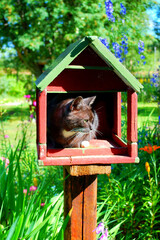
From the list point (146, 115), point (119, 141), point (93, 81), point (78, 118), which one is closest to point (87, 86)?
point (93, 81)

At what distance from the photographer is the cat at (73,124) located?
168 centimetres

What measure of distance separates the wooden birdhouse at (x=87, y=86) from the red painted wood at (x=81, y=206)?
26 centimetres

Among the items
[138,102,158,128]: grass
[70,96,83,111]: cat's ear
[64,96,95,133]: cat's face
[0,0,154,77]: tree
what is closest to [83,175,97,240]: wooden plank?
[64,96,95,133]: cat's face

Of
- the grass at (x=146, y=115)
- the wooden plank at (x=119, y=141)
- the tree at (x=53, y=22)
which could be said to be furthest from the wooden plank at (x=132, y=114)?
the tree at (x=53, y=22)

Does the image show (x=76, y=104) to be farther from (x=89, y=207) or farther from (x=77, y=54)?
(x=89, y=207)

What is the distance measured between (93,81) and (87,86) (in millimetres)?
50

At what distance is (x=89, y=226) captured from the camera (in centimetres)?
181

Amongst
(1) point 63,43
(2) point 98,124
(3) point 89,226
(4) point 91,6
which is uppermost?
(4) point 91,6

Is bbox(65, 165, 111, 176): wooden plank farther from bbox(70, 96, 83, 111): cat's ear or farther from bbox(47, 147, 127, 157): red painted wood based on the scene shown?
bbox(70, 96, 83, 111): cat's ear

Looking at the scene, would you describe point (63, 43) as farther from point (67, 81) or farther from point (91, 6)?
point (67, 81)

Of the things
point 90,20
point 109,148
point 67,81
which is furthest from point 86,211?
point 90,20

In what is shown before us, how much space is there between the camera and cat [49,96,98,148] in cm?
168

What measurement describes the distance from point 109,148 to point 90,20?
7.30 meters

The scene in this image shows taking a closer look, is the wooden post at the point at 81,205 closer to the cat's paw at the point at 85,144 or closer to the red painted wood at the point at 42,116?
the cat's paw at the point at 85,144
